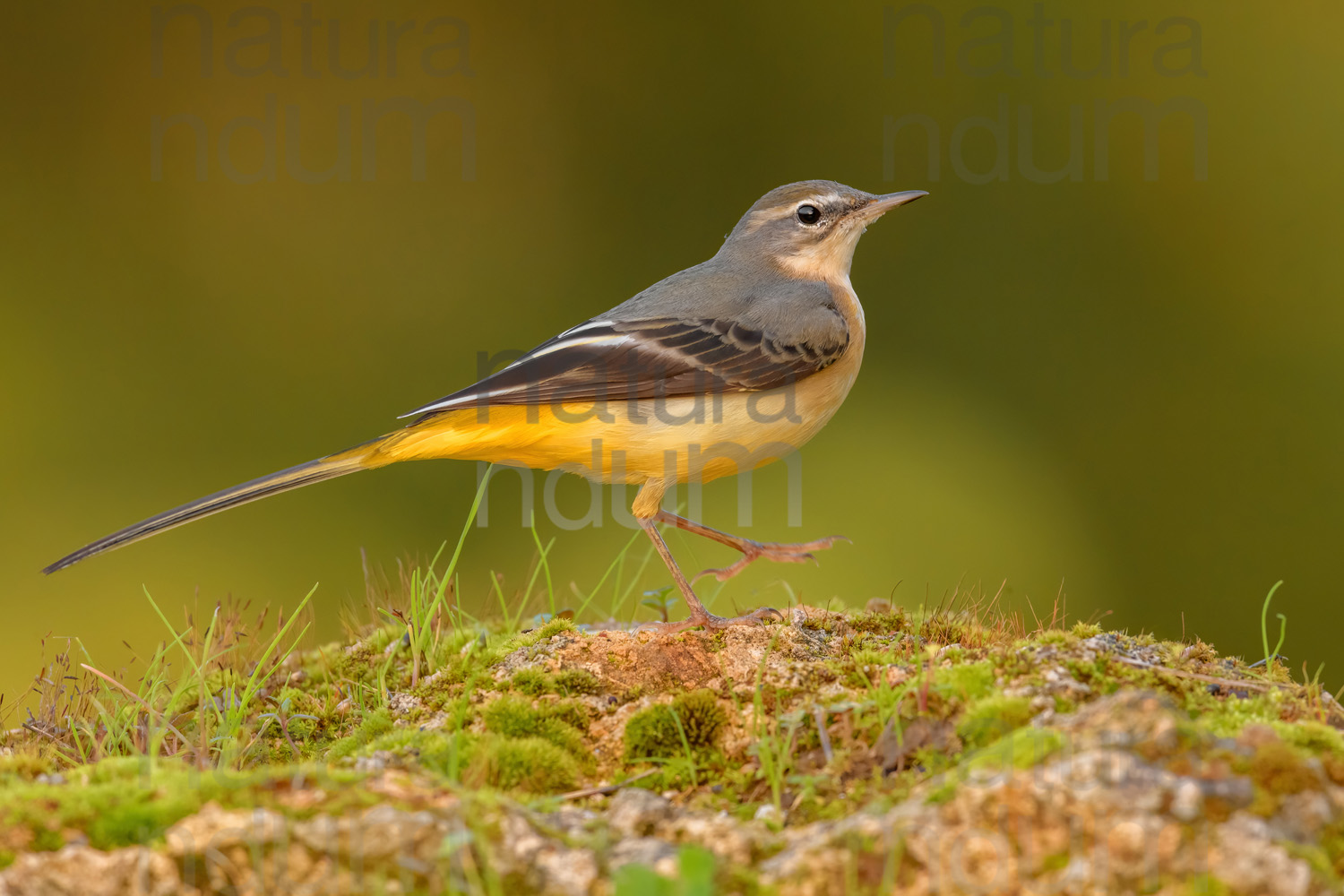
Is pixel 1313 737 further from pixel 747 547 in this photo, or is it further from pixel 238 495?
pixel 238 495

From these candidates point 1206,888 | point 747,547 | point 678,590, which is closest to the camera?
point 1206,888

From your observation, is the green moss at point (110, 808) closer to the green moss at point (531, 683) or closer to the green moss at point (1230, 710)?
the green moss at point (531, 683)

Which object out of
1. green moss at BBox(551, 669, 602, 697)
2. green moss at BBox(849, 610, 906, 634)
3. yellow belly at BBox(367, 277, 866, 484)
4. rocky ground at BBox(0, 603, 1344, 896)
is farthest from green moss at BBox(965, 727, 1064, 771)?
yellow belly at BBox(367, 277, 866, 484)

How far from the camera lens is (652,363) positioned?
19.2 feet

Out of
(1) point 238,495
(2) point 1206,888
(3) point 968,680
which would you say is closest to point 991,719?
(3) point 968,680

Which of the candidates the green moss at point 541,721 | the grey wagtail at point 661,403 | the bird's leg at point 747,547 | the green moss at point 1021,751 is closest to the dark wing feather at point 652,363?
the grey wagtail at point 661,403

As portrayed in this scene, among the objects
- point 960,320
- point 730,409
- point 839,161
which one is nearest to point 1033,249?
point 960,320

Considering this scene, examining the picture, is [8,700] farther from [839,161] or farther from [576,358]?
[839,161]

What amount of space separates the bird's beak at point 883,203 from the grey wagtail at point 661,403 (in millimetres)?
855

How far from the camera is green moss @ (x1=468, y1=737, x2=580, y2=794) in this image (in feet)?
11.0

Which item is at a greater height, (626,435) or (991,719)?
(626,435)

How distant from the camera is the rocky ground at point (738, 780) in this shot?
2291 millimetres

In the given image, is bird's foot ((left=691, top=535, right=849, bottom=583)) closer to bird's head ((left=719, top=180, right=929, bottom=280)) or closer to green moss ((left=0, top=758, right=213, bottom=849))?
bird's head ((left=719, top=180, right=929, bottom=280))

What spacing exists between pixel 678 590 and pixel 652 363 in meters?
1.26
